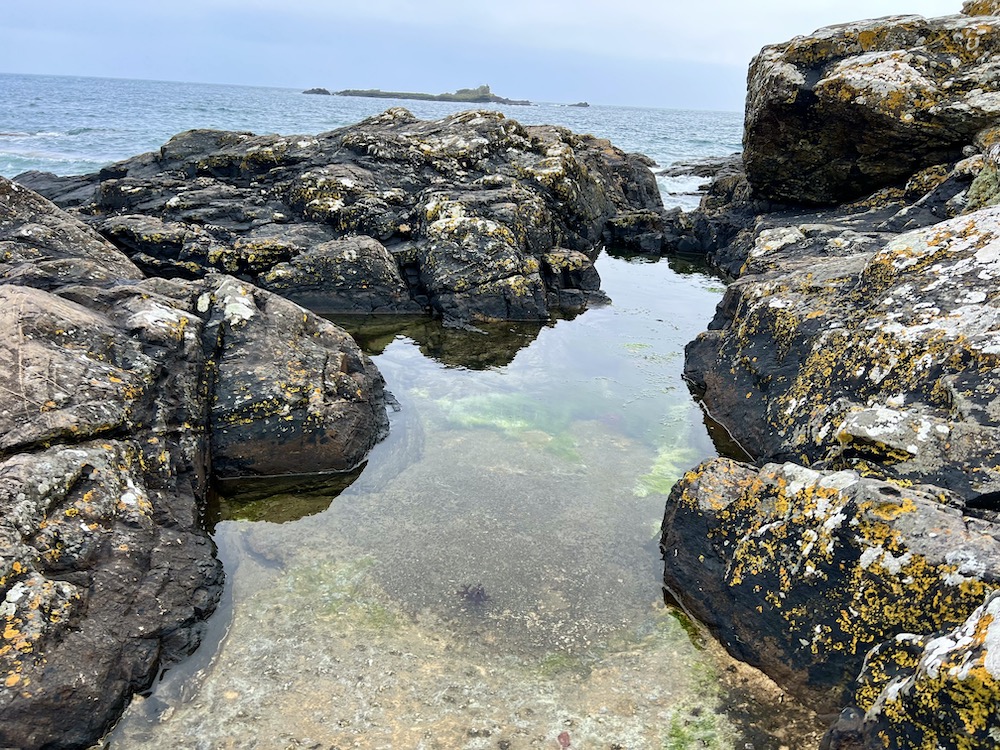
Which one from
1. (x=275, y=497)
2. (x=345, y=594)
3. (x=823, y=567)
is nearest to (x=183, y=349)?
(x=275, y=497)

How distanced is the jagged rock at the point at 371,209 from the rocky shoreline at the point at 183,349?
0.07 m

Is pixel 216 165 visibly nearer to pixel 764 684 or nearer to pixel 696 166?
pixel 764 684

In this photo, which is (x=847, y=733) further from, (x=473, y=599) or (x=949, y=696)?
(x=473, y=599)

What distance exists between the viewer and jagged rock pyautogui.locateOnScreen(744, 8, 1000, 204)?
14.3m

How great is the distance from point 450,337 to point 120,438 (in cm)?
844

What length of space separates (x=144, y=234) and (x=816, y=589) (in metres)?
17.6

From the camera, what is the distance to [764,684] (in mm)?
5398

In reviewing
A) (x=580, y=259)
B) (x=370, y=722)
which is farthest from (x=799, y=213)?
(x=370, y=722)

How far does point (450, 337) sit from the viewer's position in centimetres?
1436

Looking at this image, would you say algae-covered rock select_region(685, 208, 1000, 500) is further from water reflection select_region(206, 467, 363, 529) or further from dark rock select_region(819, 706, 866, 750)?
water reflection select_region(206, 467, 363, 529)

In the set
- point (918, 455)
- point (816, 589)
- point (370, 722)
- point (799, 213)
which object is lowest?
point (370, 722)

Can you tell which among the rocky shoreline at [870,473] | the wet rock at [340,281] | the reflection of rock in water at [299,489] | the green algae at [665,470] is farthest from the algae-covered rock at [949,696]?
the wet rock at [340,281]

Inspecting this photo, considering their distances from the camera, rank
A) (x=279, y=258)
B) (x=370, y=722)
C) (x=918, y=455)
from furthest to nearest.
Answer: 1. (x=279, y=258)
2. (x=918, y=455)
3. (x=370, y=722)

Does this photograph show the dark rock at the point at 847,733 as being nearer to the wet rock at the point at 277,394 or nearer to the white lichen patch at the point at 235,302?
the wet rock at the point at 277,394
